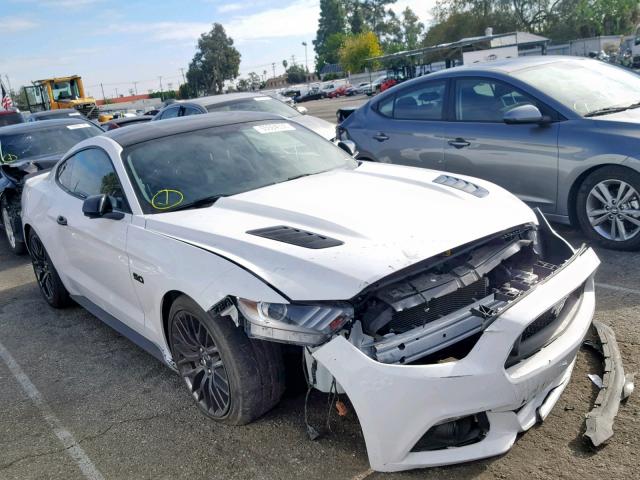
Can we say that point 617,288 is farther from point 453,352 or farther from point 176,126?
point 176,126

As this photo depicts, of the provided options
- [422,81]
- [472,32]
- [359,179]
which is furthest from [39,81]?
[472,32]

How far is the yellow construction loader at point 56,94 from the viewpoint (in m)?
32.2

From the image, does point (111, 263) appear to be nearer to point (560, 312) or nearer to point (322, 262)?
point (322, 262)

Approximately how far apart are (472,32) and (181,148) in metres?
77.5

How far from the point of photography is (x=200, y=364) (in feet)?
10.6

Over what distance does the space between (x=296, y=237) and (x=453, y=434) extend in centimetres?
114

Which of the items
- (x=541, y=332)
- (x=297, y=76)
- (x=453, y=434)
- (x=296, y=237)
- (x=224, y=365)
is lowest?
(x=453, y=434)

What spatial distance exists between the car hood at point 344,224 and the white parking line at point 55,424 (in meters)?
1.23

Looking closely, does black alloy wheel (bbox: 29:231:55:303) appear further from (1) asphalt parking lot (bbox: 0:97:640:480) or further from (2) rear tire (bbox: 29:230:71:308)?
(1) asphalt parking lot (bbox: 0:97:640:480)

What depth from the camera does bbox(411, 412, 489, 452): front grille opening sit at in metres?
2.53

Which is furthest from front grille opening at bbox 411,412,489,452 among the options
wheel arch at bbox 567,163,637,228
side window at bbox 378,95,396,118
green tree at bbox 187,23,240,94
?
green tree at bbox 187,23,240,94

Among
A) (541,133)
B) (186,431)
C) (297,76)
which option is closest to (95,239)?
(186,431)

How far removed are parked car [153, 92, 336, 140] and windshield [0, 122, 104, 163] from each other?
1.72 meters

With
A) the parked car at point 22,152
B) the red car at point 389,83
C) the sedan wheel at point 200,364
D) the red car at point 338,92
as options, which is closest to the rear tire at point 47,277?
the parked car at point 22,152
